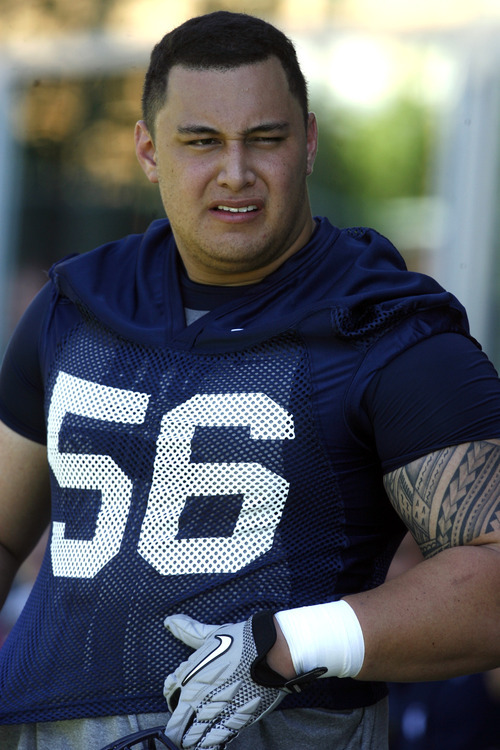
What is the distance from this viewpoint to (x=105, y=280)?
2389 mm

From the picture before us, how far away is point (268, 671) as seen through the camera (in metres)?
1.82

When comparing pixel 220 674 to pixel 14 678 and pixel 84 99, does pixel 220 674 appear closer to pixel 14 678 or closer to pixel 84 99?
pixel 14 678

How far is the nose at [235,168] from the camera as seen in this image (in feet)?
7.23

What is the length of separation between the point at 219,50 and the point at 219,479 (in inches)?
36.6

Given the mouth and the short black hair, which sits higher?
the short black hair

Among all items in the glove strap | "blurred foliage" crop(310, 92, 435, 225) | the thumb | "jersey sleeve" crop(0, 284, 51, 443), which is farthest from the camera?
"blurred foliage" crop(310, 92, 435, 225)

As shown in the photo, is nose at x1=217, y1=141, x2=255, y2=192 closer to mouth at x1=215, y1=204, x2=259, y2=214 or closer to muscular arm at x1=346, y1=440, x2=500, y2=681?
mouth at x1=215, y1=204, x2=259, y2=214

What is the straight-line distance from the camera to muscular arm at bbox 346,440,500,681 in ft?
6.10

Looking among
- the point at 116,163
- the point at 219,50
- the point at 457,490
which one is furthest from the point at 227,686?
the point at 116,163

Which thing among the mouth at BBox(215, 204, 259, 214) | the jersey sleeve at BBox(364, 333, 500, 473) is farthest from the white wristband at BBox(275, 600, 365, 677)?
the mouth at BBox(215, 204, 259, 214)

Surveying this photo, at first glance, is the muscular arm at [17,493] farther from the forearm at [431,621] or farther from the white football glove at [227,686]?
the forearm at [431,621]

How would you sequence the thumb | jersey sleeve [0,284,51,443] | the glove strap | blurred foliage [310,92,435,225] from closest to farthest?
the glove strap → the thumb → jersey sleeve [0,284,51,443] → blurred foliage [310,92,435,225]

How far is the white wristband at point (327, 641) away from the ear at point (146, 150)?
1115 mm

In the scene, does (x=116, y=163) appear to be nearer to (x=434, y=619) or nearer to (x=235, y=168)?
(x=235, y=168)
